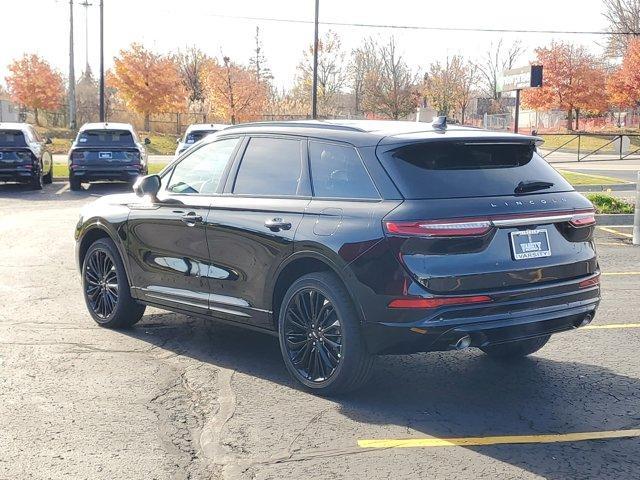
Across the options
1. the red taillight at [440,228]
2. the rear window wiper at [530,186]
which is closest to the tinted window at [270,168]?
the red taillight at [440,228]

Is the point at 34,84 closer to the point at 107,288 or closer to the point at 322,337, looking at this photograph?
the point at 107,288

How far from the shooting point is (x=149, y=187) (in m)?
7.02

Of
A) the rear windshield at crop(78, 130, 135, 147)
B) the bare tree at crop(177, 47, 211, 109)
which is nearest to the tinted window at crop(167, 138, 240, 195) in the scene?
the rear windshield at crop(78, 130, 135, 147)

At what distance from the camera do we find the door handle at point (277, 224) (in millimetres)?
5785

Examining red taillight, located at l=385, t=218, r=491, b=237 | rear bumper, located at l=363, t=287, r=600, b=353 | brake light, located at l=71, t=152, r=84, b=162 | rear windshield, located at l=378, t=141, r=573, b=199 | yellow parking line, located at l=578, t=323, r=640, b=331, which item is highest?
rear windshield, located at l=378, t=141, r=573, b=199

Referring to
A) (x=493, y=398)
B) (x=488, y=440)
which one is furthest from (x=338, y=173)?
(x=488, y=440)

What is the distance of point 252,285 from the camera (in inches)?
239

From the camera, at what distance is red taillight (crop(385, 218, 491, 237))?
500 centimetres

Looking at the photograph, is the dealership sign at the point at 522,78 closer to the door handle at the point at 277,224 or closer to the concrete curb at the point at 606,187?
the concrete curb at the point at 606,187

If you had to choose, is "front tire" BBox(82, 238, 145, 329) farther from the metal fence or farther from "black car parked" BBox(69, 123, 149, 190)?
the metal fence

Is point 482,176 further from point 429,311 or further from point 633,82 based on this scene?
point 633,82

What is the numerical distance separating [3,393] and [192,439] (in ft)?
5.28

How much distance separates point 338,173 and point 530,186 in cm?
126

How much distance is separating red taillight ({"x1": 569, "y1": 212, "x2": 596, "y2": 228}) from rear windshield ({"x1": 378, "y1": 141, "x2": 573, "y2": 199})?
237 millimetres
